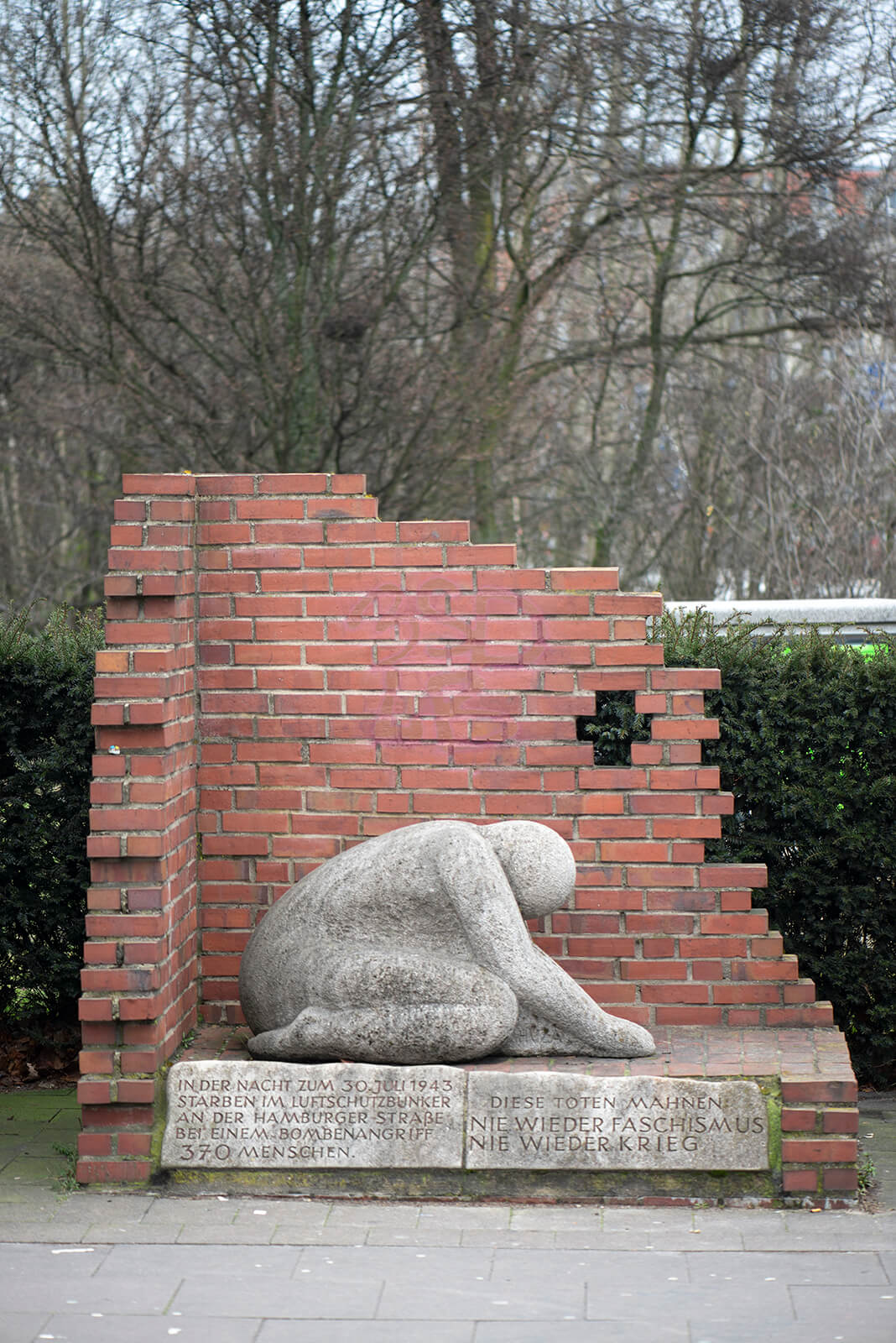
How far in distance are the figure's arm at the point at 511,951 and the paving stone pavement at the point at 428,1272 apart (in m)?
0.57

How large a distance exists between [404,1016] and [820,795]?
2.12 meters

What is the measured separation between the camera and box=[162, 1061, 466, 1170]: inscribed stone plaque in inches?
192

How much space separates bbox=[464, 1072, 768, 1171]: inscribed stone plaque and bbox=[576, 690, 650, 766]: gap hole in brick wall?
146 cm

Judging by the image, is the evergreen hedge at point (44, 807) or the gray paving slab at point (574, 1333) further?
the evergreen hedge at point (44, 807)

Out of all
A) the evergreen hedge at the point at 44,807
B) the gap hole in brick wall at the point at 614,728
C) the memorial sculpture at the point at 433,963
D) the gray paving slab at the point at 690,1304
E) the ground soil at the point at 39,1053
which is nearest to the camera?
the gray paving slab at the point at 690,1304

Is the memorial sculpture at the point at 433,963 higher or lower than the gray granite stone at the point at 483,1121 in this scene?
higher

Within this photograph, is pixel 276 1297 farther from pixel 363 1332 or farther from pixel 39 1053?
pixel 39 1053

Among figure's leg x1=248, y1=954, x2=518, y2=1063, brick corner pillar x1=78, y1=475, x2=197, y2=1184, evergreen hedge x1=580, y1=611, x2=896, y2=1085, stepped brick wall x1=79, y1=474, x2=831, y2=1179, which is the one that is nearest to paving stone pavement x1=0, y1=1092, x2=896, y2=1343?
brick corner pillar x1=78, y1=475, x2=197, y2=1184

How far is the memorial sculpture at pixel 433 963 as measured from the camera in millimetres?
4949

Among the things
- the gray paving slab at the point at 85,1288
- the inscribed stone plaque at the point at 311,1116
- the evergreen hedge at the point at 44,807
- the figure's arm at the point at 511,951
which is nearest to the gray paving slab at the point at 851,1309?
the figure's arm at the point at 511,951

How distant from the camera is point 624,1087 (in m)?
4.84

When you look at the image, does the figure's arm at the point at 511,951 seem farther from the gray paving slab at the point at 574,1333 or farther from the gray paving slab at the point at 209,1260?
the gray paving slab at the point at 574,1333

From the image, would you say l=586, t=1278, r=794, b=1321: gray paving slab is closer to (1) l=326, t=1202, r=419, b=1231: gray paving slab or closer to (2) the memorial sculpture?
(1) l=326, t=1202, r=419, b=1231: gray paving slab

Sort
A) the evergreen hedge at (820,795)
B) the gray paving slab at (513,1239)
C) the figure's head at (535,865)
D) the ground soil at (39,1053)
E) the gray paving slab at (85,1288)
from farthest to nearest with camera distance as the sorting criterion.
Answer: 1. the ground soil at (39,1053)
2. the evergreen hedge at (820,795)
3. the figure's head at (535,865)
4. the gray paving slab at (513,1239)
5. the gray paving slab at (85,1288)
